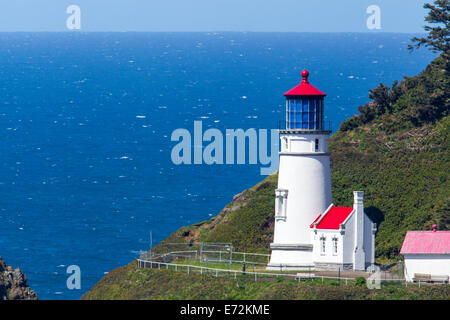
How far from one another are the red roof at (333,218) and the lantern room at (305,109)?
402cm

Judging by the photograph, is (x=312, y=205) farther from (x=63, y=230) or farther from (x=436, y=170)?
(x=63, y=230)

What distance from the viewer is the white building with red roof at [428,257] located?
58.4m

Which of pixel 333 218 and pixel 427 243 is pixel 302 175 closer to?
pixel 333 218

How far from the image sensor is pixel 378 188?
2975 inches

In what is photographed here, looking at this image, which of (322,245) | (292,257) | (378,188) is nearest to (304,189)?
(322,245)

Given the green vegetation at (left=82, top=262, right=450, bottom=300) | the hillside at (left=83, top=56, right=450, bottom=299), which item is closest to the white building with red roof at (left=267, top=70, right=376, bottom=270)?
the green vegetation at (left=82, top=262, right=450, bottom=300)

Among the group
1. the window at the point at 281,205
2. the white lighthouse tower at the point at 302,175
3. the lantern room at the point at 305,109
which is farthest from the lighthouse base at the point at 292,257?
the lantern room at the point at 305,109

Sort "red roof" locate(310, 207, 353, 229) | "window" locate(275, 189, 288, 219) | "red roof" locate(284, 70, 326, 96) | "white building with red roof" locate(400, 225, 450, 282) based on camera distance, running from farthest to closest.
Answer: "window" locate(275, 189, 288, 219), "red roof" locate(284, 70, 326, 96), "red roof" locate(310, 207, 353, 229), "white building with red roof" locate(400, 225, 450, 282)

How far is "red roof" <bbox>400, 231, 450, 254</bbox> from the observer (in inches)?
2308

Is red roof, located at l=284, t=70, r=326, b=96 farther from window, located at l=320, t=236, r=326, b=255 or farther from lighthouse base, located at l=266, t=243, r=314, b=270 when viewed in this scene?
lighthouse base, located at l=266, t=243, r=314, b=270

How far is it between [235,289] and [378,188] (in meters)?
18.4

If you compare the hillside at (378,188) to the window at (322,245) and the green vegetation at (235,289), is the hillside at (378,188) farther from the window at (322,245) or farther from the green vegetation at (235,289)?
the window at (322,245)
